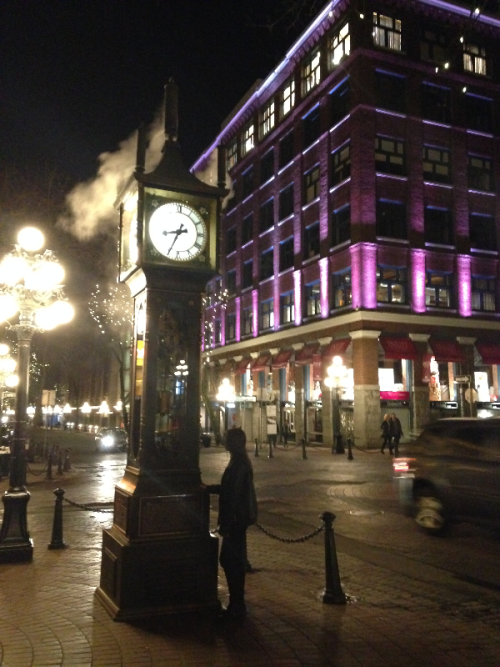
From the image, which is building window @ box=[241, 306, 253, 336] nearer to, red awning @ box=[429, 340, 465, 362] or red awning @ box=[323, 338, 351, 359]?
red awning @ box=[323, 338, 351, 359]

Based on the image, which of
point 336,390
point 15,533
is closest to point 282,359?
point 336,390

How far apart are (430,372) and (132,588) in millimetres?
29541

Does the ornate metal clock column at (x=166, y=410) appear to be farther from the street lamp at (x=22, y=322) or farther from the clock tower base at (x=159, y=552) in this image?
the street lamp at (x=22, y=322)

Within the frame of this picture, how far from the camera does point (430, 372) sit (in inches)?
1307

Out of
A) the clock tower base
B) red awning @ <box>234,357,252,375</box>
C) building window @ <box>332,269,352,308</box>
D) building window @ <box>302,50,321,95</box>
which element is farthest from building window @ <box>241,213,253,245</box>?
the clock tower base

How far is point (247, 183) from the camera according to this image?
47188mm

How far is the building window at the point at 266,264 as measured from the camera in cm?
4265

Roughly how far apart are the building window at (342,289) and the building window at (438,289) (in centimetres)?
432

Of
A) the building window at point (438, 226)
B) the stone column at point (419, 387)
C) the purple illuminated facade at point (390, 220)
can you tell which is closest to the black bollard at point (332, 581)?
the purple illuminated facade at point (390, 220)

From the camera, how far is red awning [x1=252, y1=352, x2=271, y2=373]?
40.9 metres

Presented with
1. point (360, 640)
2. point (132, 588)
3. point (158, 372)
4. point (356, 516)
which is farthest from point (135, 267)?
point (356, 516)

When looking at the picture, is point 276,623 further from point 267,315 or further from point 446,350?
point 267,315

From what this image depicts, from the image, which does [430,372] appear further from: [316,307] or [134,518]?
[134,518]

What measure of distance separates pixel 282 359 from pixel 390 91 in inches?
656
